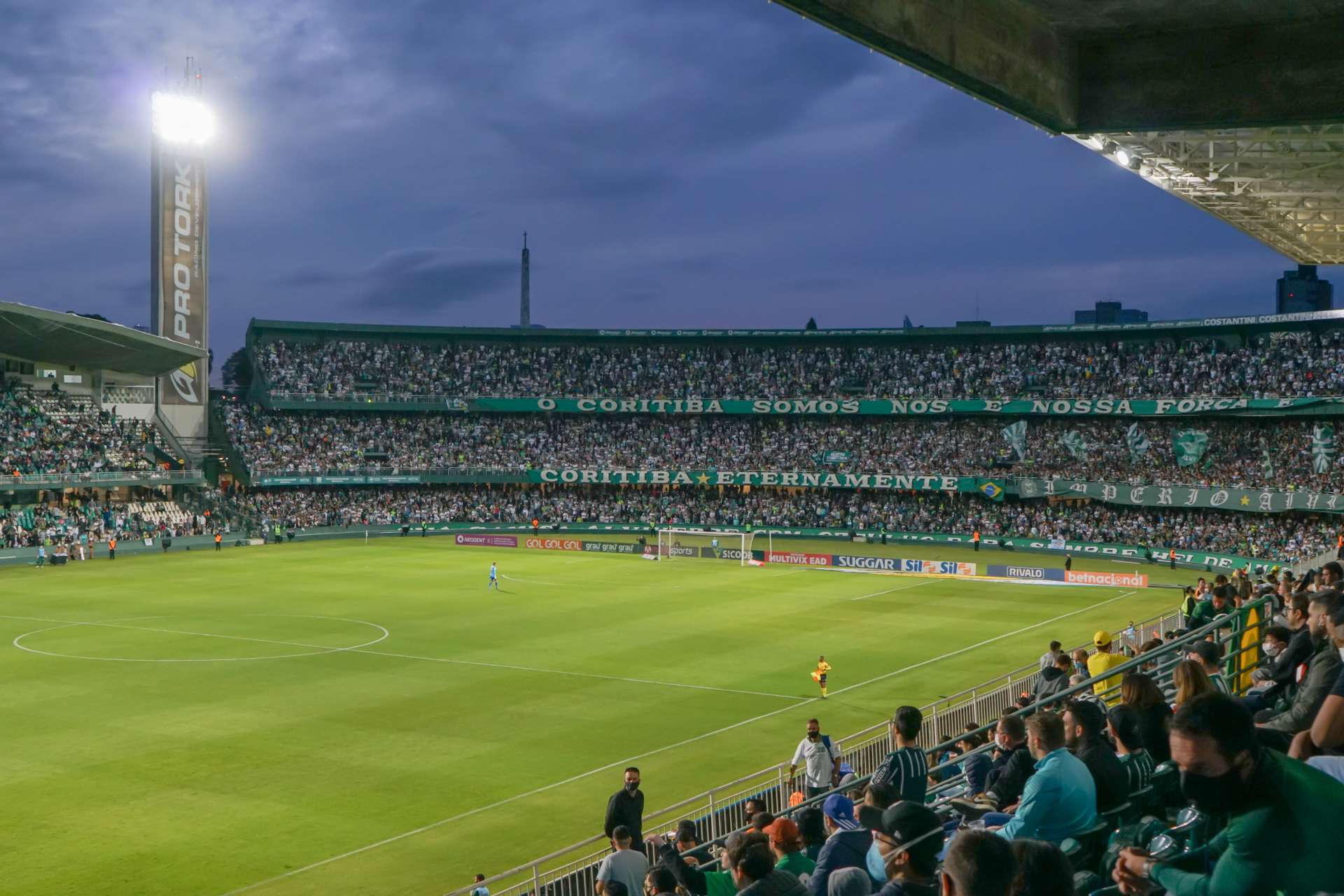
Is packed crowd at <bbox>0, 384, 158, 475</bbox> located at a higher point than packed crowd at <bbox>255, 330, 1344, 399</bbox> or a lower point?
lower

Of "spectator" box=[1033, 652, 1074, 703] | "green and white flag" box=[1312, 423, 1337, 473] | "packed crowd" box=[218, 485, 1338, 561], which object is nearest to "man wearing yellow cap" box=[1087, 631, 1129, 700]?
"spectator" box=[1033, 652, 1074, 703]

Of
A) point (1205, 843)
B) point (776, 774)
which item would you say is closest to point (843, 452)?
point (776, 774)

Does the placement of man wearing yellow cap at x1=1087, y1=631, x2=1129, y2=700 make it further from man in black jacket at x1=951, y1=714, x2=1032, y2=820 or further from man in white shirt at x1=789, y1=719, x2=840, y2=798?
man in black jacket at x1=951, y1=714, x2=1032, y2=820

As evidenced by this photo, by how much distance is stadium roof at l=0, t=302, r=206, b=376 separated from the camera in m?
63.7

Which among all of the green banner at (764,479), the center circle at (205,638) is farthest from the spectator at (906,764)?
the green banner at (764,479)

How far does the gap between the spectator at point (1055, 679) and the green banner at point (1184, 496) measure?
155 feet

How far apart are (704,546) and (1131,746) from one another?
6107 cm

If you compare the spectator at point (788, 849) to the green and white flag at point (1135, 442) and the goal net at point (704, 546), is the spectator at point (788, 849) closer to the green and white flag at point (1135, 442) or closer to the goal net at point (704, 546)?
the goal net at point (704, 546)

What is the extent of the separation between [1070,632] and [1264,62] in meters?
30.8

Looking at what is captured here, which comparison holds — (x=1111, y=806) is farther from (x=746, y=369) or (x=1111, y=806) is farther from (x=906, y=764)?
(x=746, y=369)

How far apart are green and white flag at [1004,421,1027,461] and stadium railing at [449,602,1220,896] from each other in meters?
49.6

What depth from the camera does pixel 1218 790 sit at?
4438 mm

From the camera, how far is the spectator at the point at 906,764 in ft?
31.9

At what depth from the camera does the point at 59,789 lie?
74.4ft
